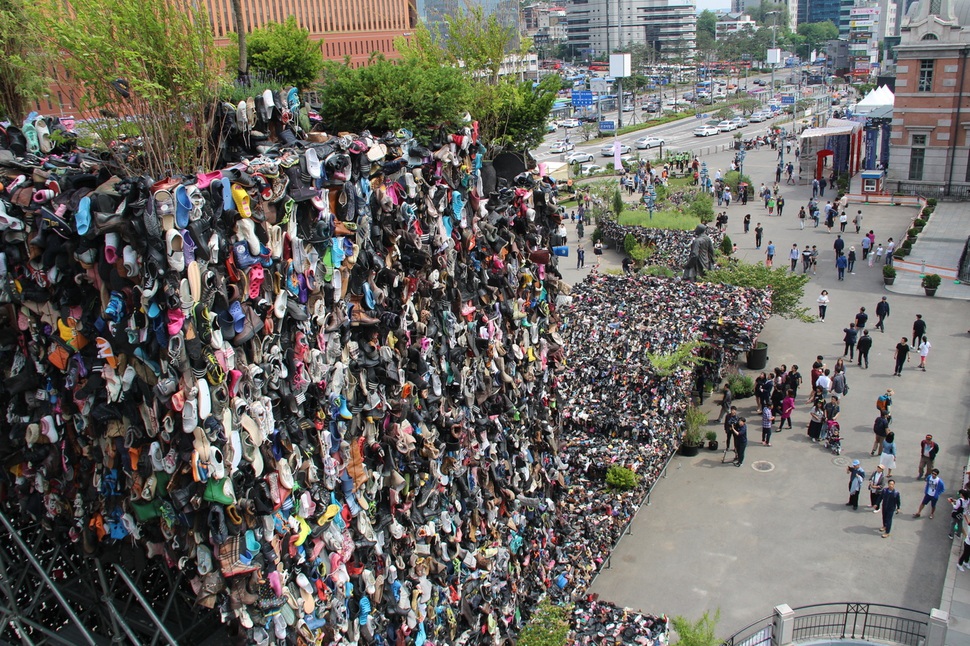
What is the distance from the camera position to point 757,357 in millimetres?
24891

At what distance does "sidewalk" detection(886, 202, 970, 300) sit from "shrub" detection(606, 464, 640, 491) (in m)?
18.0

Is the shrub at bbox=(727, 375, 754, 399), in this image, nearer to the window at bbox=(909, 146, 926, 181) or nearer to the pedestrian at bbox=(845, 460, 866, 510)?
the pedestrian at bbox=(845, 460, 866, 510)

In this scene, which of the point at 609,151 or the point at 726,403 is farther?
the point at 609,151

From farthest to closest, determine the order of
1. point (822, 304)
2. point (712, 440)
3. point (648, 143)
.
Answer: point (648, 143), point (822, 304), point (712, 440)

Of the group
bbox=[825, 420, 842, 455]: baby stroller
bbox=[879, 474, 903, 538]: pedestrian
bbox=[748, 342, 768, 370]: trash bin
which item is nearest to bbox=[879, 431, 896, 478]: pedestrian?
bbox=[879, 474, 903, 538]: pedestrian

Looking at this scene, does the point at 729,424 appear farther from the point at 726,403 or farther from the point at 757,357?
the point at 757,357

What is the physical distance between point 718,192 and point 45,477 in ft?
137

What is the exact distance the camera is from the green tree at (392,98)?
11820mm

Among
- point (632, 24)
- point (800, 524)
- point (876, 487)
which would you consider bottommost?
point (800, 524)

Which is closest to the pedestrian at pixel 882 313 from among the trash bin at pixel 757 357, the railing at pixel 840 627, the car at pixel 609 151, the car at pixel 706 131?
the trash bin at pixel 757 357

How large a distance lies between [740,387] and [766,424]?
2828 mm

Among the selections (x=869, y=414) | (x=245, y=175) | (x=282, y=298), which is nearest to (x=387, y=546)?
(x=282, y=298)

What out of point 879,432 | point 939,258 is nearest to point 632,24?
point 939,258

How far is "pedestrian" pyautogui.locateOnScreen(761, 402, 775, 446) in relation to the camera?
20.3m
